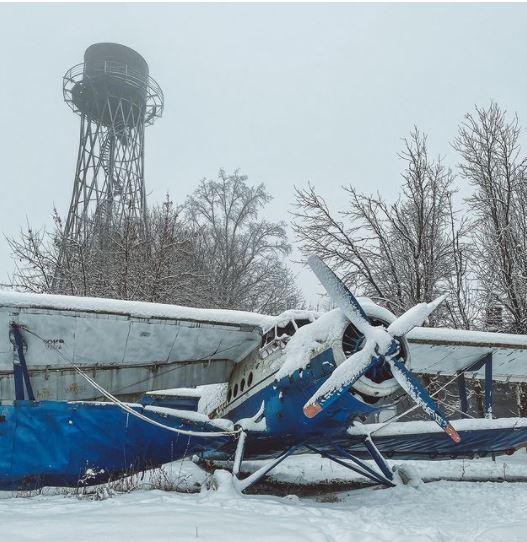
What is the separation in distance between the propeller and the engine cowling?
0.45ft

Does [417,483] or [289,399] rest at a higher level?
[289,399]

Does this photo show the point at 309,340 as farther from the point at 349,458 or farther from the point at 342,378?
the point at 349,458

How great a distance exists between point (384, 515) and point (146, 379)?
443 centimetres

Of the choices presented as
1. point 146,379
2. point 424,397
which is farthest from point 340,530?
point 146,379

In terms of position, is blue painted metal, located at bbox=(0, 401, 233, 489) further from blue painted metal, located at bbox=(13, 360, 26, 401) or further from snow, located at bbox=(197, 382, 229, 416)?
snow, located at bbox=(197, 382, 229, 416)

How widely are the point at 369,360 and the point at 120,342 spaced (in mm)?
3727

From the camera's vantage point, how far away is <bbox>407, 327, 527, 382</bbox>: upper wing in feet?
24.9

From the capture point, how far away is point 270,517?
13.0ft

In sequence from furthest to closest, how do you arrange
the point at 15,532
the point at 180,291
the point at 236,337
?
1. the point at 180,291
2. the point at 236,337
3. the point at 15,532

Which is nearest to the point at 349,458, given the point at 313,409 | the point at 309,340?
the point at 313,409

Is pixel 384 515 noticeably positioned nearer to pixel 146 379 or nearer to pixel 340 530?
pixel 340 530

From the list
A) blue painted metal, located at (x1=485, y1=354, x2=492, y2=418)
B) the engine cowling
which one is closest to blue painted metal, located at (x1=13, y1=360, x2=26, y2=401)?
the engine cowling

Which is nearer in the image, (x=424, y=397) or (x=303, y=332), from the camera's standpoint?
(x=424, y=397)

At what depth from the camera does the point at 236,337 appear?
7.23 metres
